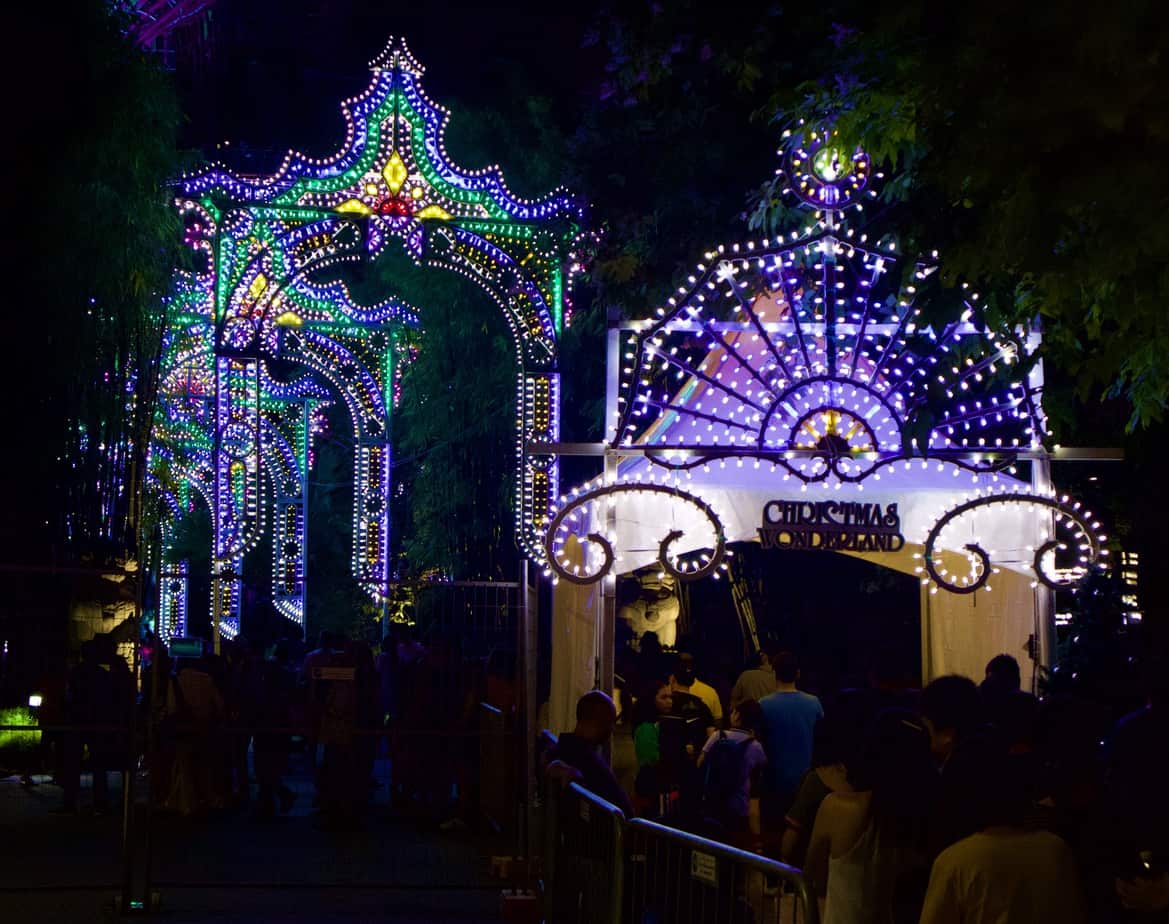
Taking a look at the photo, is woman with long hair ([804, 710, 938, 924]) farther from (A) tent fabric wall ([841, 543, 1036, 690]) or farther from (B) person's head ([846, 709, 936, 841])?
(A) tent fabric wall ([841, 543, 1036, 690])

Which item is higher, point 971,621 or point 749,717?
point 971,621

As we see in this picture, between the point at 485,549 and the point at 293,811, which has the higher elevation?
the point at 485,549

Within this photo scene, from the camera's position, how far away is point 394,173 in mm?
16109

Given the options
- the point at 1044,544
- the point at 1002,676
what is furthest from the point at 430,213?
the point at 1002,676

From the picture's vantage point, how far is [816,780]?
6.89 metres

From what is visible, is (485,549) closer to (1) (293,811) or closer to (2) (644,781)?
(1) (293,811)

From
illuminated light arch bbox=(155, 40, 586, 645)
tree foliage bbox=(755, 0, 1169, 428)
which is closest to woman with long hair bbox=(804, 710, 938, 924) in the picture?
tree foliage bbox=(755, 0, 1169, 428)

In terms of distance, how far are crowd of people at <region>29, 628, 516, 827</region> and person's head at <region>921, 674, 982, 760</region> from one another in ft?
19.5

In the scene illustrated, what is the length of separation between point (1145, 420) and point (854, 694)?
3340 mm

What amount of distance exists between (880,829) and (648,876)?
1140 mm

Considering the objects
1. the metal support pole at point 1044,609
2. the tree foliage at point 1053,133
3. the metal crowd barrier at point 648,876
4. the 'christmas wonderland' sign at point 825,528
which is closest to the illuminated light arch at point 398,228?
the 'christmas wonderland' sign at point 825,528

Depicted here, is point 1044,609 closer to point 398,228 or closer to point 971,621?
point 971,621

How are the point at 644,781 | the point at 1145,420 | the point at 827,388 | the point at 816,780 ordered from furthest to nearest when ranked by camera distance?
1. the point at 827,388
2. the point at 644,781
3. the point at 1145,420
4. the point at 816,780

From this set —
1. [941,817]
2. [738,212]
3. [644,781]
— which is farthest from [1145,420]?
[738,212]
